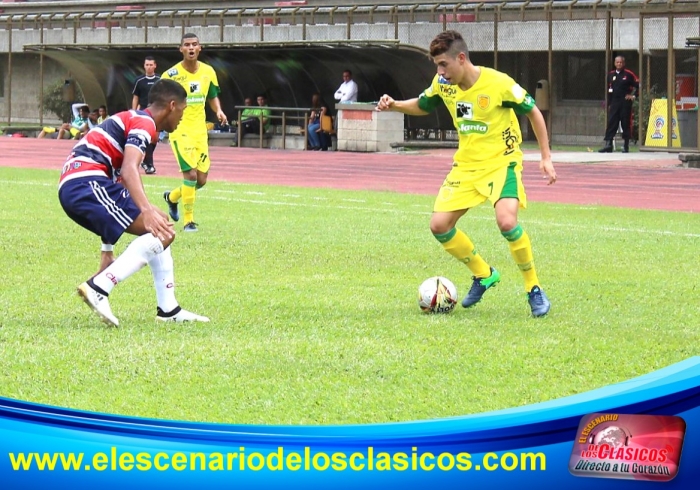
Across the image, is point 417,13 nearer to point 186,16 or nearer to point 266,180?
point 186,16

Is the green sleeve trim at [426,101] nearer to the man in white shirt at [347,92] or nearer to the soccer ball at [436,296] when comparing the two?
the soccer ball at [436,296]

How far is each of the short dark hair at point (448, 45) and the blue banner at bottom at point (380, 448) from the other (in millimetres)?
6252

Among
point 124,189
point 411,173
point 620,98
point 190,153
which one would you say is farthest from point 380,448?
point 620,98

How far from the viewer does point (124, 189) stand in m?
7.90

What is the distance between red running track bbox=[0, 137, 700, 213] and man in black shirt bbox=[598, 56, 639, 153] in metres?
1.76

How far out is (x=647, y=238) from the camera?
13.1m

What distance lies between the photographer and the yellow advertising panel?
27.1 metres

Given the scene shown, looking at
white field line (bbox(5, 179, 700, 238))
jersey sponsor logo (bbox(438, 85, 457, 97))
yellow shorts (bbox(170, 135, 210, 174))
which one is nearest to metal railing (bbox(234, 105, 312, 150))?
white field line (bbox(5, 179, 700, 238))

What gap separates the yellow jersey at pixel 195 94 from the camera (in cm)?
1415

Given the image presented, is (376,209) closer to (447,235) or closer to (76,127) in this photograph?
(447,235)

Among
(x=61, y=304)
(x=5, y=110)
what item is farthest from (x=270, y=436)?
(x=5, y=110)

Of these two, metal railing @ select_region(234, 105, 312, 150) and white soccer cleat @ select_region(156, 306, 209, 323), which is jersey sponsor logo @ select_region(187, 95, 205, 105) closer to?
white soccer cleat @ select_region(156, 306, 209, 323)

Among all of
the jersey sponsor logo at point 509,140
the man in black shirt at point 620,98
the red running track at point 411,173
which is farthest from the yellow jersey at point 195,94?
the man in black shirt at point 620,98

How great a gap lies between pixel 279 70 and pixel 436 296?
28887mm
